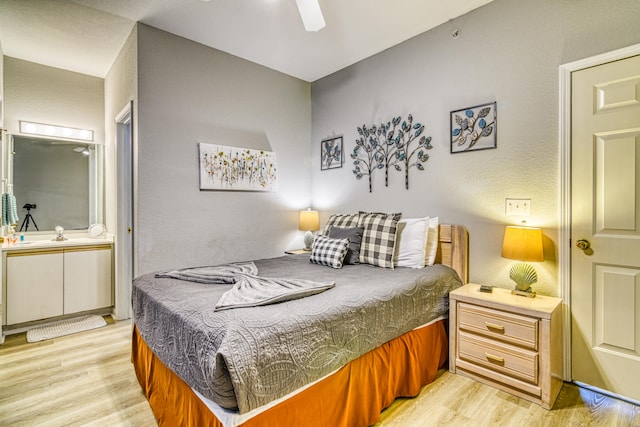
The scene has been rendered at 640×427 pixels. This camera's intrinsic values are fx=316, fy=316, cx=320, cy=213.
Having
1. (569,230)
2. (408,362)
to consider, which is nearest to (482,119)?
(569,230)

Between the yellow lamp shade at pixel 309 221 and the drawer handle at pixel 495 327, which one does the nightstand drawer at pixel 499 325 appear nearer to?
the drawer handle at pixel 495 327

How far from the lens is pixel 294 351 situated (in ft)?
4.37

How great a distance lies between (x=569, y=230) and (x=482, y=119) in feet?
3.31

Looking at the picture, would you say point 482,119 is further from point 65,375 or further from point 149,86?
point 65,375

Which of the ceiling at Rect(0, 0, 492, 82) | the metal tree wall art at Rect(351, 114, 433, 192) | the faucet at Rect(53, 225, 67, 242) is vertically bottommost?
the faucet at Rect(53, 225, 67, 242)

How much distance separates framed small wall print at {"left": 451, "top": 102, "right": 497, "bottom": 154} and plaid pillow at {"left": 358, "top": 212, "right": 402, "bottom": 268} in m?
0.79

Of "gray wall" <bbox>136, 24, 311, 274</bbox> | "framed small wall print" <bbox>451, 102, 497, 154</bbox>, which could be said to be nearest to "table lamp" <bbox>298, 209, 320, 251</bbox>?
"gray wall" <bbox>136, 24, 311, 274</bbox>

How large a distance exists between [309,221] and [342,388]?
228 cm

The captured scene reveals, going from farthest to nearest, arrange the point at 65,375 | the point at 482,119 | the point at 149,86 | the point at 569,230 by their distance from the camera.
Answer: the point at 149,86
the point at 482,119
the point at 65,375
the point at 569,230

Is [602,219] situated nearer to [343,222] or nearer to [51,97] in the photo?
[343,222]

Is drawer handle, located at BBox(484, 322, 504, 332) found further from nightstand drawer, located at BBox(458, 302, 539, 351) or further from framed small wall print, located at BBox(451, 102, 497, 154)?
framed small wall print, located at BBox(451, 102, 497, 154)

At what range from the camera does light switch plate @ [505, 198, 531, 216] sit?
225 centimetres

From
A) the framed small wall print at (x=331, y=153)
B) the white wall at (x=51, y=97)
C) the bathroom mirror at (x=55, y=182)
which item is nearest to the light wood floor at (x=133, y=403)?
the bathroom mirror at (x=55, y=182)

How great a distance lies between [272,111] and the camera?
3.65 m
